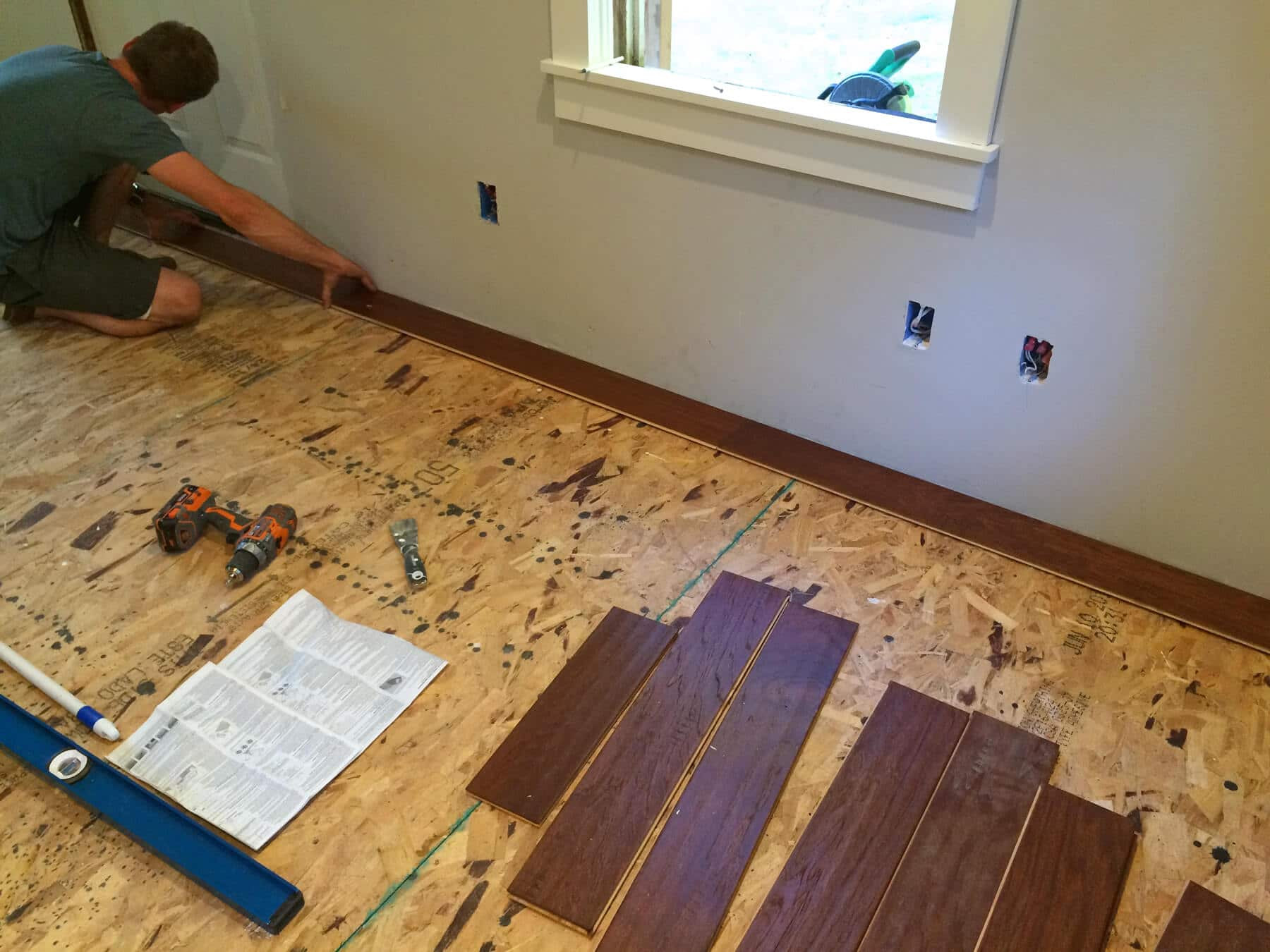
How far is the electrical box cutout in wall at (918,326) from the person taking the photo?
2383 millimetres

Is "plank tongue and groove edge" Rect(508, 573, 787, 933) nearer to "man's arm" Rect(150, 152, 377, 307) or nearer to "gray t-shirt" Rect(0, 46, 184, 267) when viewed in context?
"man's arm" Rect(150, 152, 377, 307)

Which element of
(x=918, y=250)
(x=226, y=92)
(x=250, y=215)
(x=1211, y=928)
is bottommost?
(x=1211, y=928)

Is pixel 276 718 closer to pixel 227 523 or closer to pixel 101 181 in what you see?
pixel 227 523

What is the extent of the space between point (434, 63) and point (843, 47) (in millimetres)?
1182

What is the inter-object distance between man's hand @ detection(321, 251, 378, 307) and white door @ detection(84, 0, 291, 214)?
420mm

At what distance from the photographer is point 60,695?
1.99m

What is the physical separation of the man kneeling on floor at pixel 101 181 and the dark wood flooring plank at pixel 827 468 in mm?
328

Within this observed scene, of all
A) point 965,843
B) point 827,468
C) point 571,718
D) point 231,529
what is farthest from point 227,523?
point 965,843

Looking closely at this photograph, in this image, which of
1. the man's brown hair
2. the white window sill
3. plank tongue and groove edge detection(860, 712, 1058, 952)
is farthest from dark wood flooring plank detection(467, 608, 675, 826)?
the man's brown hair

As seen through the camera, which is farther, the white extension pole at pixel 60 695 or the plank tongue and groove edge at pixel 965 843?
the white extension pole at pixel 60 695

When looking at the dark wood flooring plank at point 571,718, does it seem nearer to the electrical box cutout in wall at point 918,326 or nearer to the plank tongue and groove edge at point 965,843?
the plank tongue and groove edge at point 965,843

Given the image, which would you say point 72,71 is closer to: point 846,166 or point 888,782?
point 846,166

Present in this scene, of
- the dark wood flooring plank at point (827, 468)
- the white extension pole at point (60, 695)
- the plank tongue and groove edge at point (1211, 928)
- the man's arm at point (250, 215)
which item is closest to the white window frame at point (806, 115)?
the dark wood flooring plank at point (827, 468)

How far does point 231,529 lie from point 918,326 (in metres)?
1.70
